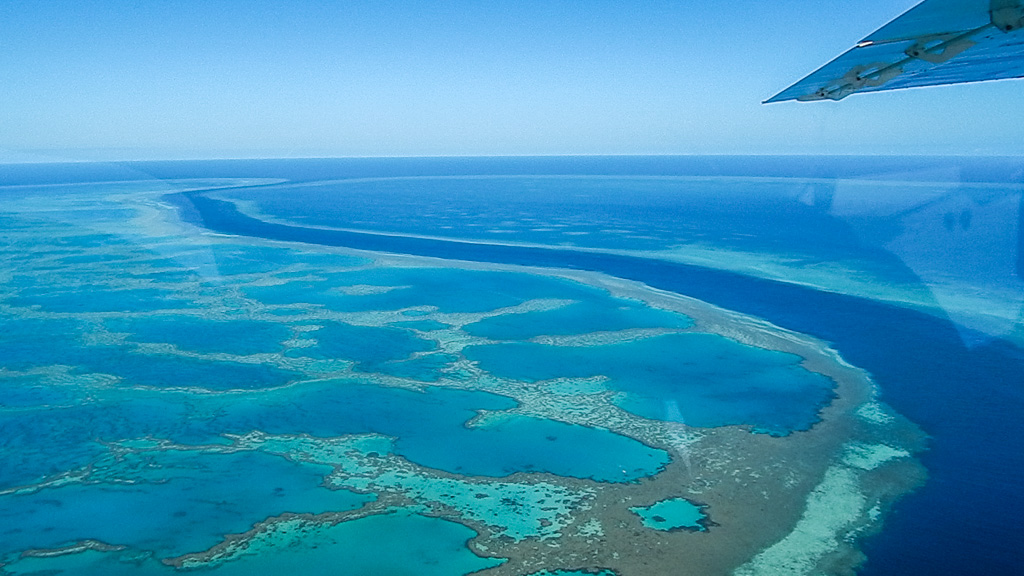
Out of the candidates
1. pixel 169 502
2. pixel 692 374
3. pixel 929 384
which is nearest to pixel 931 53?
pixel 169 502

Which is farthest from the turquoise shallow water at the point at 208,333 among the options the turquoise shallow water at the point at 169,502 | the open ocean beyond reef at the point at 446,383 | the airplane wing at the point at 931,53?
the airplane wing at the point at 931,53

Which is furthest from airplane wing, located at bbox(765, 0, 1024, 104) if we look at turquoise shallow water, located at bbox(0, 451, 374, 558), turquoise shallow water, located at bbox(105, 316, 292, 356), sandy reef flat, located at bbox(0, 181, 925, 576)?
turquoise shallow water, located at bbox(105, 316, 292, 356)

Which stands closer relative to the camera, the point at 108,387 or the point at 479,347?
the point at 108,387

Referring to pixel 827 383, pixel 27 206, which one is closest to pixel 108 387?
pixel 827 383

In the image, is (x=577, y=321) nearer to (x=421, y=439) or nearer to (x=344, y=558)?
(x=421, y=439)

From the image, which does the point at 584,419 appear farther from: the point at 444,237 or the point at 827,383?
the point at 444,237

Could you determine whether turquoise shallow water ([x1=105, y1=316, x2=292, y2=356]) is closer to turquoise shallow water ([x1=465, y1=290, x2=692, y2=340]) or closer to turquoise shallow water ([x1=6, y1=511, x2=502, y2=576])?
turquoise shallow water ([x1=465, y1=290, x2=692, y2=340])

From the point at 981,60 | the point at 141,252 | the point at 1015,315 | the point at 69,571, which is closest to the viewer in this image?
the point at 981,60
